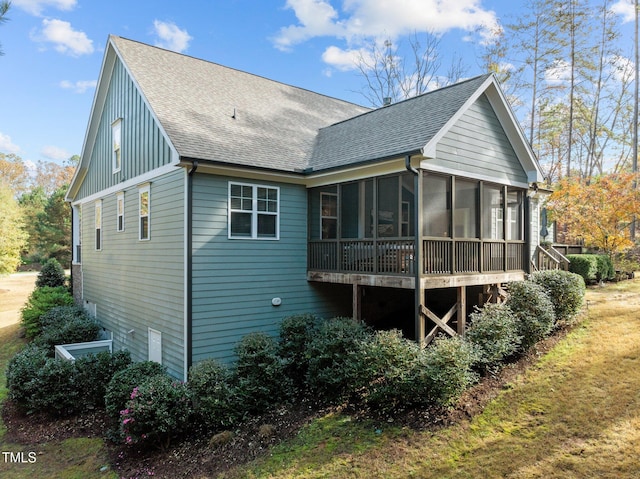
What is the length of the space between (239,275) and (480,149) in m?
6.62

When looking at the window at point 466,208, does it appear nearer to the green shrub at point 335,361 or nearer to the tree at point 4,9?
the green shrub at point 335,361

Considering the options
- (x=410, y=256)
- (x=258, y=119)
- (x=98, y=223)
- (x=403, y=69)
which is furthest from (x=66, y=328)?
(x=403, y=69)

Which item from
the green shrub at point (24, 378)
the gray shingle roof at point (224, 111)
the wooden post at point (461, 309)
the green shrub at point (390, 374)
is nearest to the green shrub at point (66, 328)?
the green shrub at point (24, 378)

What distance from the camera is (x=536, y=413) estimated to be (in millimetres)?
6426

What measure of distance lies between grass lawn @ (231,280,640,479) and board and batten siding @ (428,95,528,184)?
461 centimetres

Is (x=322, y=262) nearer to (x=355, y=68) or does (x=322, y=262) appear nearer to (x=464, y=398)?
(x=464, y=398)

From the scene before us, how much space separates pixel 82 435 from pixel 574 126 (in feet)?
107

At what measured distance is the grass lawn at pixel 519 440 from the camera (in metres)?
5.30

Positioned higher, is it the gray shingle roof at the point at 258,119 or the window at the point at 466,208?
the gray shingle roof at the point at 258,119

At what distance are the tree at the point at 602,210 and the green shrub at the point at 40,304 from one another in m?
21.3

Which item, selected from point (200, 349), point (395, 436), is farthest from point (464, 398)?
point (200, 349)

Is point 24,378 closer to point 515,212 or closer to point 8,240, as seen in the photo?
point 515,212

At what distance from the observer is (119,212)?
12.8 meters

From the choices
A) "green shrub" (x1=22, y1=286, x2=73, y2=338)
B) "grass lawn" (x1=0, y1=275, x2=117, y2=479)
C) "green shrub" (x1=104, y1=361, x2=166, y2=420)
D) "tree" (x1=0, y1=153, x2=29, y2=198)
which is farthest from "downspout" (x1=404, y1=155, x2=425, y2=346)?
"tree" (x1=0, y1=153, x2=29, y2=198)
